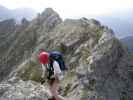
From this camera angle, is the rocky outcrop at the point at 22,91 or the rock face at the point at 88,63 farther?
the rock face at the point at 88,63

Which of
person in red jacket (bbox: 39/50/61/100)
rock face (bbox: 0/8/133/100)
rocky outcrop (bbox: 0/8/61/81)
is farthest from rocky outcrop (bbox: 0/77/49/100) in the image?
rocky outcrop (bbox: 0/8/61/81)

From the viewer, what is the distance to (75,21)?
63.8 metres

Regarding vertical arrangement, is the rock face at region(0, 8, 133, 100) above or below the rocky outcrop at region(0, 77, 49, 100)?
below

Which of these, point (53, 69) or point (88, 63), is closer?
point (53, 69)

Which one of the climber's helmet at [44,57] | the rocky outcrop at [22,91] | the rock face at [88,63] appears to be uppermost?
the climber's helmet at [44,57]

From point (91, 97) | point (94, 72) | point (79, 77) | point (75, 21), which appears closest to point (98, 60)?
point (94, 72)

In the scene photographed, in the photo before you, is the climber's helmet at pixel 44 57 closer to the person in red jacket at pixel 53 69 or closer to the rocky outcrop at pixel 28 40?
the person in red jacket at pixel 53 69

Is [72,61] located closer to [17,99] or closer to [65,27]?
[65,27]

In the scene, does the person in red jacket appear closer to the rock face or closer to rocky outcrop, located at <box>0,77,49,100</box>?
rocky outcrop, located at <box>0,77,49,100</box>

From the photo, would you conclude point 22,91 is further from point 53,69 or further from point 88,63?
point 88,63

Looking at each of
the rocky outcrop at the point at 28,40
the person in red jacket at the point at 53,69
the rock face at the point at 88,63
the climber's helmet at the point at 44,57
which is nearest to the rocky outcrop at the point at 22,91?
the person in red jacket at the point at 53,69

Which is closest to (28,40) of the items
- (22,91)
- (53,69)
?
(53,69)

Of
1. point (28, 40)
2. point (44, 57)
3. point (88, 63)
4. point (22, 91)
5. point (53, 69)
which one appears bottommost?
point (88, 63)

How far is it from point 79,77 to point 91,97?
4.18m
